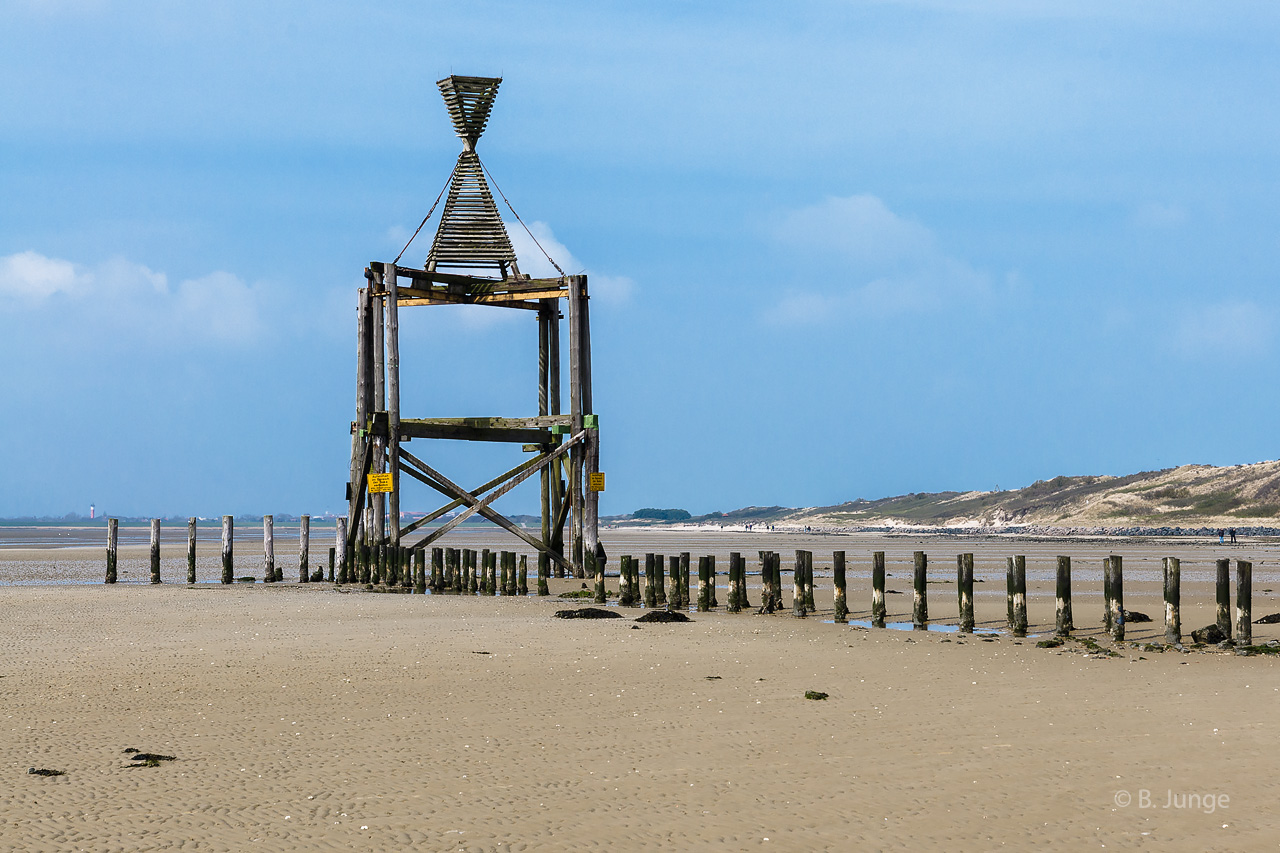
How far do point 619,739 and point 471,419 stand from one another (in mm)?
17270

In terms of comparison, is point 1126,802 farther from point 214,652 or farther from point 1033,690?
point 214,652

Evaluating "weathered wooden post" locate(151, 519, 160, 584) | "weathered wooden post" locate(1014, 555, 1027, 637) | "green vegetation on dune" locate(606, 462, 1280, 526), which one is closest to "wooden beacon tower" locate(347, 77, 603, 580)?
"weathered wooden post" locate(151, 519, 160, 584)

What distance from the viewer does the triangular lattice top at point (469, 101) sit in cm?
2734

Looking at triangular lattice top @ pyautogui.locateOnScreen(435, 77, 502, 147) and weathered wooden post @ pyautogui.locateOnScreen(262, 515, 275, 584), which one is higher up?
triangular lattice top @ pyautogui.locateOnScreen(435, 77, 502, 147)

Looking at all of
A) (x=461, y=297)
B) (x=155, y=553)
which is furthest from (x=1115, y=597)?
(x=155, y=553)

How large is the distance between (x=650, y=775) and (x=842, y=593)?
10844 mm

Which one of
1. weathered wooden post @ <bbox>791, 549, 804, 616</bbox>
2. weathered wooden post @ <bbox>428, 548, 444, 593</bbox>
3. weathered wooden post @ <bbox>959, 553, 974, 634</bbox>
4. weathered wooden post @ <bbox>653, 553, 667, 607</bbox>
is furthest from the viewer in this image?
weathered wooden post @ <bbox>428, 548, 444, 593</bbox>

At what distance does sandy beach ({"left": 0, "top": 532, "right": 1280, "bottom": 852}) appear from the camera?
6395mm

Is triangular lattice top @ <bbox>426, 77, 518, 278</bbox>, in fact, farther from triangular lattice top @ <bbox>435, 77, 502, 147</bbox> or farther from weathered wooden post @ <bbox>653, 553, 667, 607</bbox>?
weathered wooden post @ <bbox>653, 553, 667, 607</bbox>

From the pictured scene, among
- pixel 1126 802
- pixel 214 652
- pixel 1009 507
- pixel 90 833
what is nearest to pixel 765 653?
pixel 214 652

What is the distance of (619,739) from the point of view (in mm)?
8688

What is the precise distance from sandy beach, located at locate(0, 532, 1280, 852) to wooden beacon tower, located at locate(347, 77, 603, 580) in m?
8.29

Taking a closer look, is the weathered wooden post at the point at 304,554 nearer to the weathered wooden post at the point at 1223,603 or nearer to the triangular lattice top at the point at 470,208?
the triangular lattice top at the point at 470,208

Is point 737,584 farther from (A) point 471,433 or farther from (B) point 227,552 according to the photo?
(B) point 227,552
